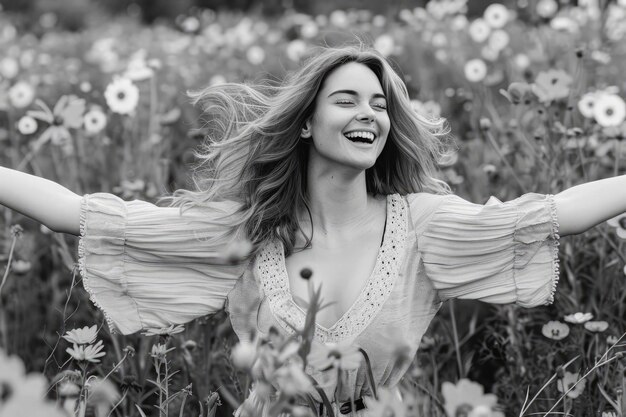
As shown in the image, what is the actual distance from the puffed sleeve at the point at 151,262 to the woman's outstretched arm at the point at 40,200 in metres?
0.03

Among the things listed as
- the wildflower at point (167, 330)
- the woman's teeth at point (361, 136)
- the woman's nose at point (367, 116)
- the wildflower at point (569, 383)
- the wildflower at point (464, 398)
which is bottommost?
the wildflower at point (569, 383)

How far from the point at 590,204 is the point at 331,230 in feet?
1.79

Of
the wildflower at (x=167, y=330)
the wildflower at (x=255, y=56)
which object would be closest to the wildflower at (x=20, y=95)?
the wildflower at (x=255, y=56)

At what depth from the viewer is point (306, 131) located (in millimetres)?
1949

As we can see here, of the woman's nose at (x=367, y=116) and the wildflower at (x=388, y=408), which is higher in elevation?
the woman's nose at (x=367, y=116)

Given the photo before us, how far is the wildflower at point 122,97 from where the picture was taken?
9.37 feet

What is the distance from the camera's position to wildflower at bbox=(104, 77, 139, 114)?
2.86 m

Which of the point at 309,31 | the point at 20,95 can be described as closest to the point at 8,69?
the point at 20,95

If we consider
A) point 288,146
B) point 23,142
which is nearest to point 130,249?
point 288,146

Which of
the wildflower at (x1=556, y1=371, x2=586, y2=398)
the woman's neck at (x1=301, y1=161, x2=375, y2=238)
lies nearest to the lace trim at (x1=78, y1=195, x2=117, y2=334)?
the woman's neck at (x1=301, y1=161, x2=375, y2=238)

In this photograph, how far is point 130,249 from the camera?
1.92m

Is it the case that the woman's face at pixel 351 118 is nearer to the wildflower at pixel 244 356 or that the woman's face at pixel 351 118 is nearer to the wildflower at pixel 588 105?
the wildflower at pixel 244 356

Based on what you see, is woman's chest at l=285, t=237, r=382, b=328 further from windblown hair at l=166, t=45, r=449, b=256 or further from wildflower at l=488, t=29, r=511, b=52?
wildflower at l=488, t=29, r=511, b=52

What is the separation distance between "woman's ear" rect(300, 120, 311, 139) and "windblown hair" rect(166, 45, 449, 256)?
0.04ft
